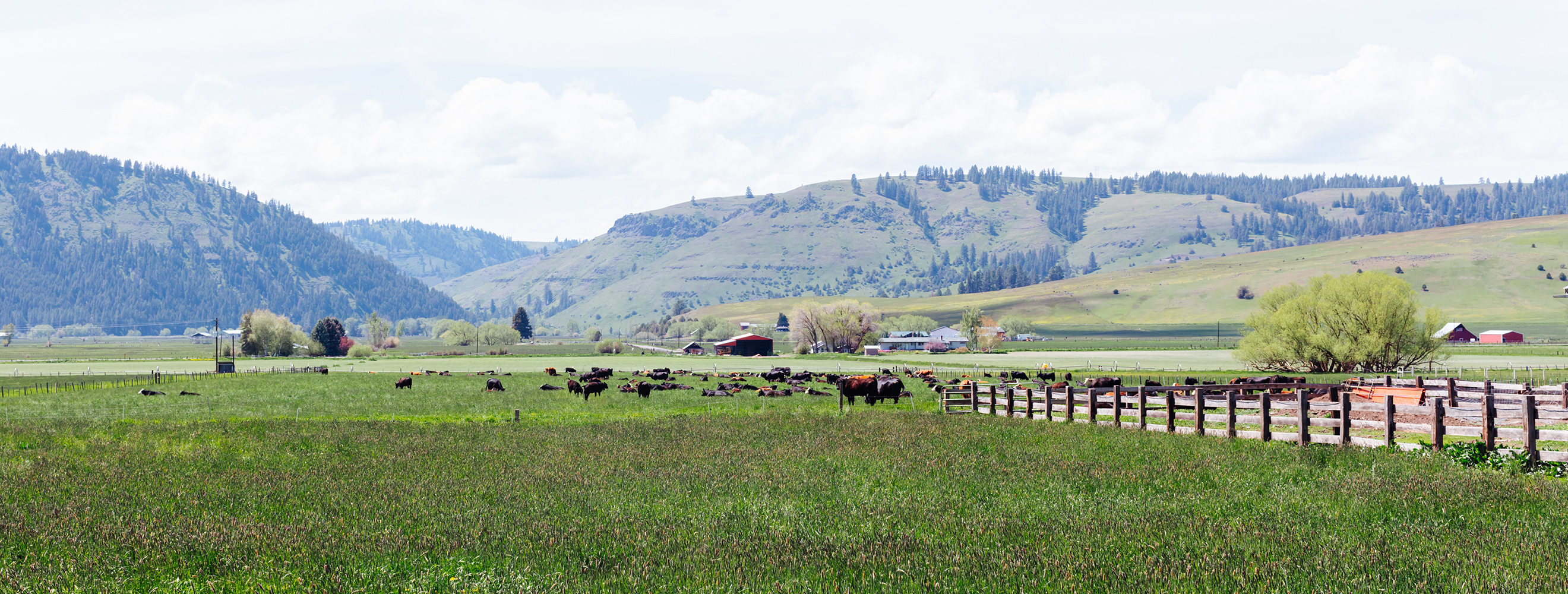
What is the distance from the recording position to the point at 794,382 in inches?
2581

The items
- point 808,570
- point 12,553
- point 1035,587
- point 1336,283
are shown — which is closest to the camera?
point 1035,587

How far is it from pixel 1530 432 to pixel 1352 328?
63870 millimetres

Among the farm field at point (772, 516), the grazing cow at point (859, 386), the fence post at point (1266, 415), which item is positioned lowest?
the grazing cow at point (859, 386)

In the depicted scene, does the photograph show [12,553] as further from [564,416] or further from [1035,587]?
[564,416]

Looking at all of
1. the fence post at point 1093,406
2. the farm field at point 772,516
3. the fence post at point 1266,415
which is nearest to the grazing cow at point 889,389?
the fence post at point 1093,406

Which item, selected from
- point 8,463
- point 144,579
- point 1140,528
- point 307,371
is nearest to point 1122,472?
point 1140,528

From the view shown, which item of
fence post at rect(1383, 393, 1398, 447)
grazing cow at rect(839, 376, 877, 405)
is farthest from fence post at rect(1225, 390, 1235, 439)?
grazing cow at rect(839, 376, 877, 405)

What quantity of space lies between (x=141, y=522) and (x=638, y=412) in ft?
81.4

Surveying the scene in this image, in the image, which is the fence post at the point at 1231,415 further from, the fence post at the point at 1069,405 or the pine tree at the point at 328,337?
the pine tree at the point at 328,337

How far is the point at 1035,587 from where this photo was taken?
368 inches

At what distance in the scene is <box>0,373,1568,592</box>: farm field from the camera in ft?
32.5

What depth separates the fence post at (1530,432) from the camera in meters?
16.6

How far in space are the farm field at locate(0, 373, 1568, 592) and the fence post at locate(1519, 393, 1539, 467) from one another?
134 cm

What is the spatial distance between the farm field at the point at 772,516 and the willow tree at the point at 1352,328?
58444 mm
